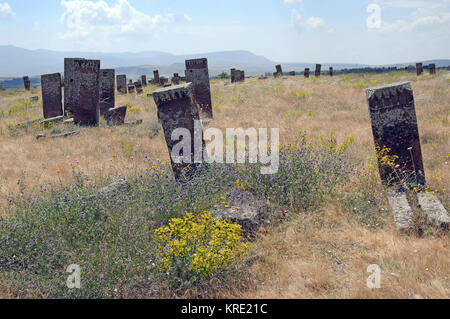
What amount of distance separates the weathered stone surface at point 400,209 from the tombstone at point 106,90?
12.8 meters

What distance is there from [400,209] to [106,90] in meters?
13.5

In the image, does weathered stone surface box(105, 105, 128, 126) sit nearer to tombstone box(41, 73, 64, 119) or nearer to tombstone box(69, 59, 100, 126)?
tombstone box(69, 59, 100, 126)

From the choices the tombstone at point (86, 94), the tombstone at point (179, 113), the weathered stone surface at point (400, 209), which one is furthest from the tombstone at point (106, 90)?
the weathered stone surface at point (400, 209)

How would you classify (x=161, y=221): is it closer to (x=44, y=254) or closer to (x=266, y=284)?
(x=44, y=254)

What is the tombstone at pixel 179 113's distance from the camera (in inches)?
241

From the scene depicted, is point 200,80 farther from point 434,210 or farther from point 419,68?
point 419,68

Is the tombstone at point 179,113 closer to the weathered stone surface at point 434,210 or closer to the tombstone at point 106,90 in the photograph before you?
the weathered stone surface at point 434,210

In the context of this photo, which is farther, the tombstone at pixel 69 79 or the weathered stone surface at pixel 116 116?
the weathered stone surface at pixel 116 116

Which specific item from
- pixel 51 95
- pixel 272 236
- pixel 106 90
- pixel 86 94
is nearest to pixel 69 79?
pixel 86 94

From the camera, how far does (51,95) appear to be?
14430 mm

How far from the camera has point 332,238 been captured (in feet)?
14.4

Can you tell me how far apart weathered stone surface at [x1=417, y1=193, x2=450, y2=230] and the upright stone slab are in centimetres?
62

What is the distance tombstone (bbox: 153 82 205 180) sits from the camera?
6.12m
